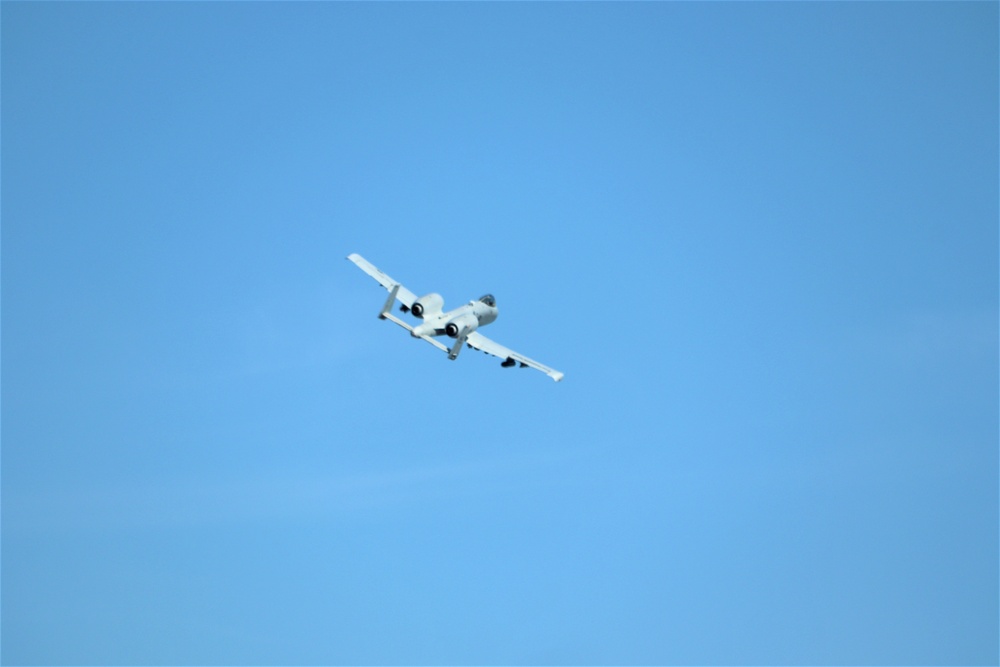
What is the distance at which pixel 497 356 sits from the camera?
144 meters

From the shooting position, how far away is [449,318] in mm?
139500

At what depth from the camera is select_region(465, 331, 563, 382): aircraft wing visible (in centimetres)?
14375

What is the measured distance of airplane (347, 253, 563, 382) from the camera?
443ft

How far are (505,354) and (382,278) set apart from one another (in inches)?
477

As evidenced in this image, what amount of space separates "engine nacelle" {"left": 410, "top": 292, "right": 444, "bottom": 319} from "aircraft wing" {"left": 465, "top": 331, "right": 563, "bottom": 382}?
5.52 m

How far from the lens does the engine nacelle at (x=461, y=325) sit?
138 m

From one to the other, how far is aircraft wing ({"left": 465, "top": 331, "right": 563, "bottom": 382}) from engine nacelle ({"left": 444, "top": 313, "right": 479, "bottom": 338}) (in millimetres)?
2106

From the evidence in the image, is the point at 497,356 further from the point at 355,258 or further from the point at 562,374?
the point at 355,258

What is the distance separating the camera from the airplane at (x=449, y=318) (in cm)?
13512

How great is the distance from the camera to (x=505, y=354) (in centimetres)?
14488

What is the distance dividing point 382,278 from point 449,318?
8672mm

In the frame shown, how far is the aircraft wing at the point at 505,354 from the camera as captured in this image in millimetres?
143750

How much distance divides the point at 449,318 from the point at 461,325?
115 centimetres

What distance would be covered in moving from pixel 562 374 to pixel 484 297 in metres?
9.74
